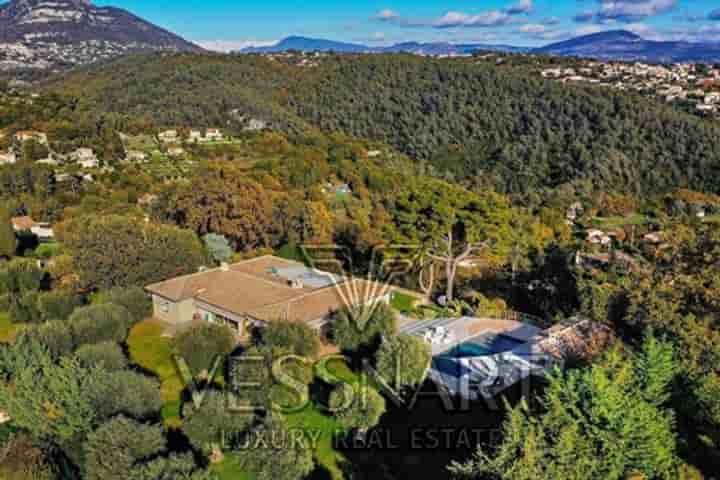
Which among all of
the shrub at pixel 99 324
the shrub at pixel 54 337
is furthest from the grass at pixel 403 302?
the shrub at pixel 54 337

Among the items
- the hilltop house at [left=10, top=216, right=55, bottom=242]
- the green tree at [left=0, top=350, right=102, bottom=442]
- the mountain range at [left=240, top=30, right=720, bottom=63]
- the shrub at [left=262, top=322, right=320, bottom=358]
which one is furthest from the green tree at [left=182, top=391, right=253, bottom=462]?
the mountain range at [left=240, top=30, right=720, bottom=63]

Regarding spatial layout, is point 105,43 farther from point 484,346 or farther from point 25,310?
point 484,346

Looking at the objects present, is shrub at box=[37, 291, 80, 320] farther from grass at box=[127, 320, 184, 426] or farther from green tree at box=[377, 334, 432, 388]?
green tree at box=[377, 334, 432, 388]

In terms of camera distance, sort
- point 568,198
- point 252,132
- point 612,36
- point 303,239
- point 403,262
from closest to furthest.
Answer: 1. point 403,262
2. point 303,239
3. point 568,198
4. point 252,132
5. point 612,36

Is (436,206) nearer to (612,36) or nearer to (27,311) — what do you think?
(27,311)

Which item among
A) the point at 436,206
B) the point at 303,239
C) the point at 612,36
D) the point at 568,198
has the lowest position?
the point at 568,198

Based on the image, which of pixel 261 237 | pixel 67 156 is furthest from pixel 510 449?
pixel 67 156

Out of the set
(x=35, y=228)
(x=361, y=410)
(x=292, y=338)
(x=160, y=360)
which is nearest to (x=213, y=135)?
(x=35, y=228)
